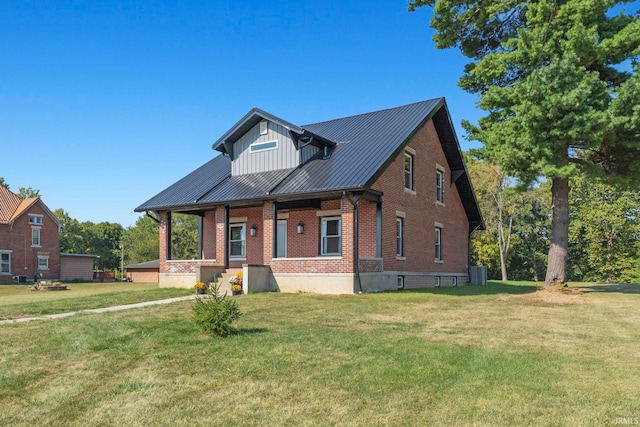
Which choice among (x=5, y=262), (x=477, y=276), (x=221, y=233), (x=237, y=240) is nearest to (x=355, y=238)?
(x=221, y=233)

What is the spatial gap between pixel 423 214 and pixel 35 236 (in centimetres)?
3759

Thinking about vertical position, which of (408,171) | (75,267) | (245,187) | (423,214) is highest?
(408,171)

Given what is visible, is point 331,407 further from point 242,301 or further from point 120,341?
point 242,301

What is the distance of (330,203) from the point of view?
1948 centimetres

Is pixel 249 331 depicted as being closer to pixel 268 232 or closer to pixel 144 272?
pixel 268 232

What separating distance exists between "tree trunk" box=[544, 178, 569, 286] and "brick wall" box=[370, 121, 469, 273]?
5440 mm

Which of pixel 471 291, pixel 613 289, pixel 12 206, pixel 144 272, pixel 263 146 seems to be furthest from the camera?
pixel 144 272

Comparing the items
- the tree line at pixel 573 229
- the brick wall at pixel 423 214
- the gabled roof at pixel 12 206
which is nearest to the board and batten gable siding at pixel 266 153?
the brick wall at pixel 423 214

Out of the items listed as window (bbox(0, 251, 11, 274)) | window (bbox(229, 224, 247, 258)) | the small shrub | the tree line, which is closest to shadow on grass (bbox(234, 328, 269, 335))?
the small shrub

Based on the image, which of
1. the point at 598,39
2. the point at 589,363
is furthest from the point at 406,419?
the point at 598,39

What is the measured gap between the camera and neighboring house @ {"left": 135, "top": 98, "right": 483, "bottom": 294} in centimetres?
1703

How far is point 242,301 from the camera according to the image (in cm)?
1367

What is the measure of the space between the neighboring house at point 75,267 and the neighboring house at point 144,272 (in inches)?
168

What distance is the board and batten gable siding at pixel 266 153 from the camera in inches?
782
